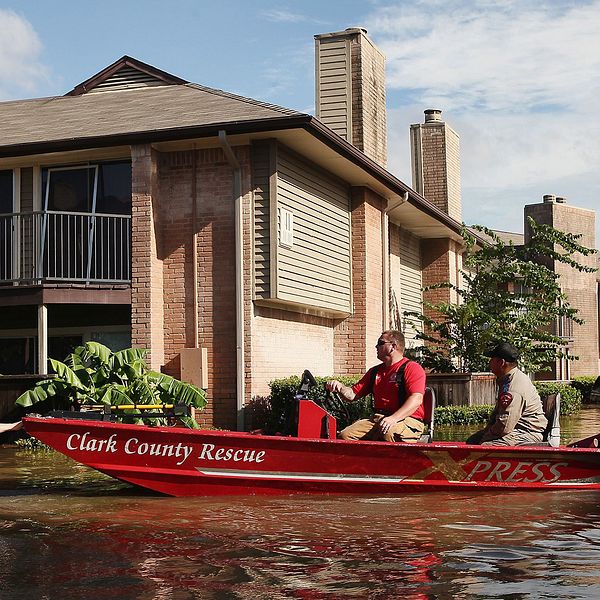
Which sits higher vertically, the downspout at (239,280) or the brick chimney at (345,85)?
the brick chimney at (345,85)

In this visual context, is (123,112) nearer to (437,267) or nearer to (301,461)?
(301,461)

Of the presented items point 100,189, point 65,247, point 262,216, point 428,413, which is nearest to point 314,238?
point 262,216

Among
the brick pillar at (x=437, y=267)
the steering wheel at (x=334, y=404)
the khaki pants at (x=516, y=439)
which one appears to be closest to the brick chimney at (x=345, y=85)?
the brick pillar at (x=437, y=267)

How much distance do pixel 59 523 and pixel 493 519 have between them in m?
3.88

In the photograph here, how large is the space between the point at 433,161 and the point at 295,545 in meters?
25.1

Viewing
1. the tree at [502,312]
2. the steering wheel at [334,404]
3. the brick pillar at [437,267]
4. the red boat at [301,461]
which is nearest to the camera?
the red boat at [301,461]

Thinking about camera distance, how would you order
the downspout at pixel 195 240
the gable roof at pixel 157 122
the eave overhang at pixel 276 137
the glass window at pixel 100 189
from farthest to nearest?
the glass window at pixel 100 189 < the downspout at pixel 195 240 < the gable roof at pixel 157 122 < the eave overhang at pixel 276 137

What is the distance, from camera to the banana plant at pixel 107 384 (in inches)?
613

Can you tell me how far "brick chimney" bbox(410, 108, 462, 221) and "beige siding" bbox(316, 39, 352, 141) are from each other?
868cm

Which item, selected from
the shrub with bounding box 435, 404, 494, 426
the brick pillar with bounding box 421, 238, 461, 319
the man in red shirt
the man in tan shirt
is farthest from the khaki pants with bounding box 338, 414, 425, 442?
the brick pillar with bounding box 421, 238, 461, 319

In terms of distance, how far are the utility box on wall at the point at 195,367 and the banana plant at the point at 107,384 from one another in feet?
3.12

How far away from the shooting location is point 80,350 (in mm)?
16172

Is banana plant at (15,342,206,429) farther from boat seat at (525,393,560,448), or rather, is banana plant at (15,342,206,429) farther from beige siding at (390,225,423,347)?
beige siding at (390,225,423,347)

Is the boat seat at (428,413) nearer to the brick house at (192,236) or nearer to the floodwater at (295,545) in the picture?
the floodwater at (295,545)
